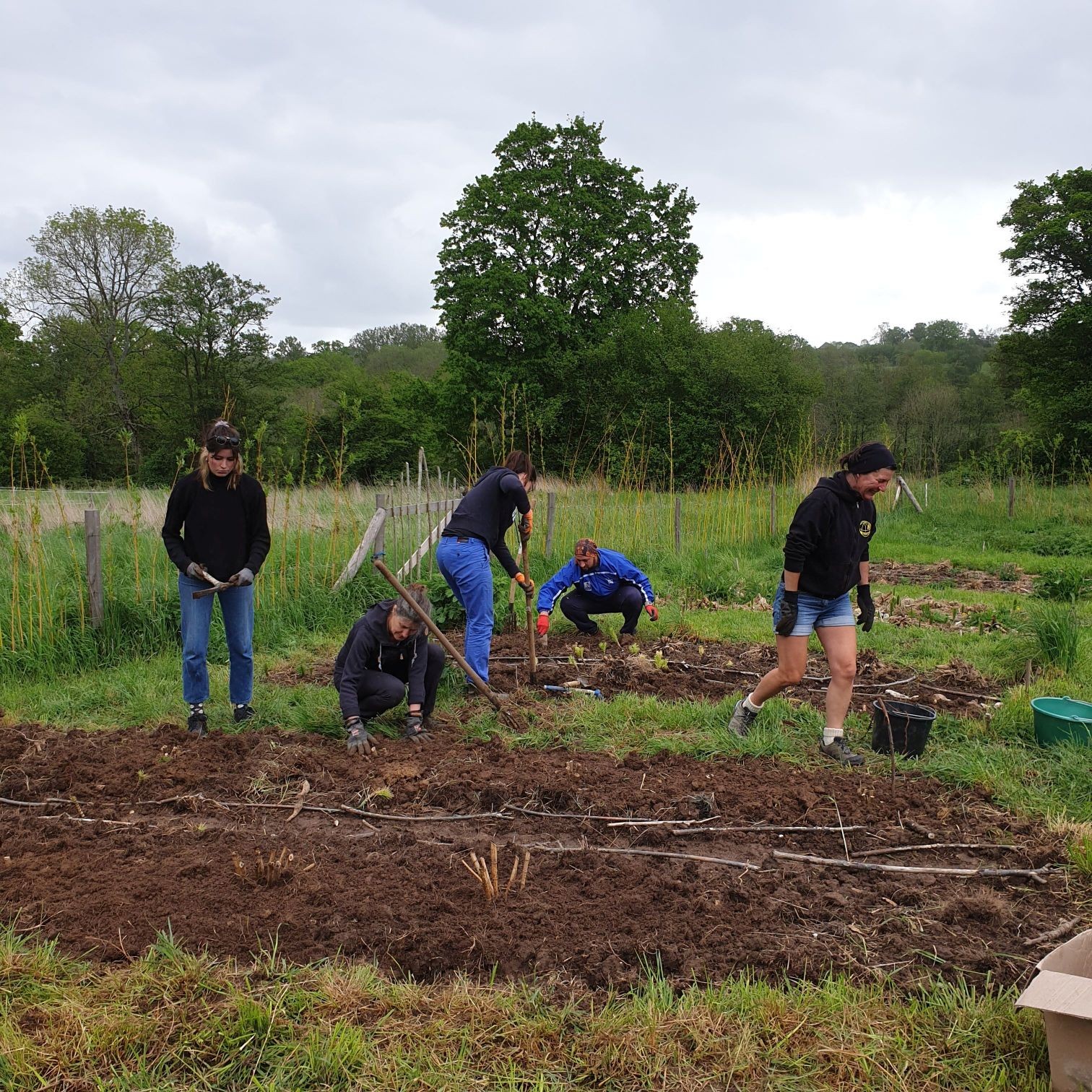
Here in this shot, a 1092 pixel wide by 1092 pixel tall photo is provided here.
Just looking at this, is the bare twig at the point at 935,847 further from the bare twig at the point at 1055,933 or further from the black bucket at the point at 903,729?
the black bucket at the point at 903,729

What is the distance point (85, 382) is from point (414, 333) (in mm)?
35639

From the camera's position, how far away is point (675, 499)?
1257 cm

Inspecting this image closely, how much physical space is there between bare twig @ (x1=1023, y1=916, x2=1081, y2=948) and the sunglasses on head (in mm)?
4417

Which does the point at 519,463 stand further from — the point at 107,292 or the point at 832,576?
the point at 107,292

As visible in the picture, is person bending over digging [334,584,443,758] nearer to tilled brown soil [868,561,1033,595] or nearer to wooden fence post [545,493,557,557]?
wooden fence post [545,493,557,557]

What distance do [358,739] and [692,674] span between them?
2.65 m

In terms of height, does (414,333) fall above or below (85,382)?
above

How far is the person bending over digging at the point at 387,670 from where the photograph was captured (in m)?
4.64

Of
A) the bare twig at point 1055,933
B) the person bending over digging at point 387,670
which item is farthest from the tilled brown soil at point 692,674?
the bare twig at point 1055,933

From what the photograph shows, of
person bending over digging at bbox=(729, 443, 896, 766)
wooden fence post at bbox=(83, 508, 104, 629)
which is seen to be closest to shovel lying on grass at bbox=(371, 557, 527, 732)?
person bending over digging at bbox=(729, 443, 896, 766)

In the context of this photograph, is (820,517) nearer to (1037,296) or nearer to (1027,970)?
(1027,970)

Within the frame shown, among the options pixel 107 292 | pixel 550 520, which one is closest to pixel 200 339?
pixel 107 292

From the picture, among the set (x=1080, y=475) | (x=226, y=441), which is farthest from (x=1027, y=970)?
(x=1080, y=475)

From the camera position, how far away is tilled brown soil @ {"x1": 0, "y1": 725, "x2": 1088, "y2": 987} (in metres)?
2.71
